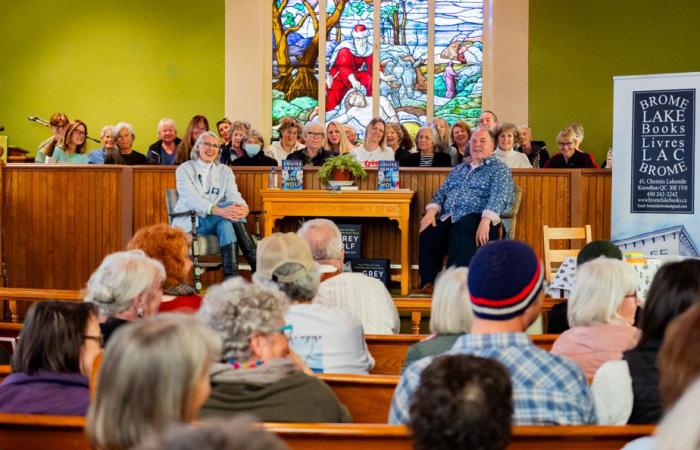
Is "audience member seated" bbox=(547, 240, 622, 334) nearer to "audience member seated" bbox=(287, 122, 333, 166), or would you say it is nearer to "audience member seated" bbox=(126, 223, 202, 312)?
"audience member seated" bbox=(126, 223, 202, 312)

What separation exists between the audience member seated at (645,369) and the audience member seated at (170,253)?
6.17ft

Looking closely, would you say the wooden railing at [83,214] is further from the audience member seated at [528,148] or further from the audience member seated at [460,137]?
the audience member seated at [528,148]

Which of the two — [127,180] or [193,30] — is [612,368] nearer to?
[127,180]

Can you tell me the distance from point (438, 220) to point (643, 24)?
4.92 metres

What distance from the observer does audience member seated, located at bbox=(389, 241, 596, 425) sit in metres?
2.27

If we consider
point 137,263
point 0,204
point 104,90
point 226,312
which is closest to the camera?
point 226,312

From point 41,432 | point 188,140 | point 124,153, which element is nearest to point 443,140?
point 188,140

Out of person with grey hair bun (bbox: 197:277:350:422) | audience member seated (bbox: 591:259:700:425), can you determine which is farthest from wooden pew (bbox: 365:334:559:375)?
person with grey hair bun (bbox: 197:277:350:422)

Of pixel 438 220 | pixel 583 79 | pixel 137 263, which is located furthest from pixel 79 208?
pixel 583 79

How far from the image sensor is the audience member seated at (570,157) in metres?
8.09

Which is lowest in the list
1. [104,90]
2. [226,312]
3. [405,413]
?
[405,413]

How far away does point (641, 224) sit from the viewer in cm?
686

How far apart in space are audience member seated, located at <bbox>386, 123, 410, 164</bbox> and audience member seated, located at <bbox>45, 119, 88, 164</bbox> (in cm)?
Answer: 263

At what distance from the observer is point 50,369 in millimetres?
2607
